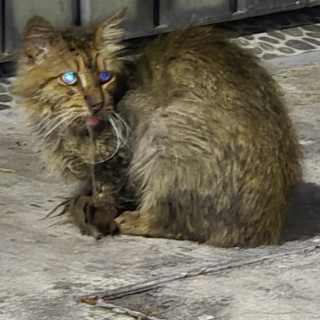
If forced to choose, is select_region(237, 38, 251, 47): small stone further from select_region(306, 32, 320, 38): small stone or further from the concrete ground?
the concrete ground

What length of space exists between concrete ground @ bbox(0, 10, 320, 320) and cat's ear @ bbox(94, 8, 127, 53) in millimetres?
842

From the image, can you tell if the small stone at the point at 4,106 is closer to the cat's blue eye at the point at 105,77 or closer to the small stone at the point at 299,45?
the cat's blue eye at the point at 105,77

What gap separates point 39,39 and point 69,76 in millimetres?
239

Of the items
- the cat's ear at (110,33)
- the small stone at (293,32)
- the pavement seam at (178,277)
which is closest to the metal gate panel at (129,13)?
the small stone at (293,32)

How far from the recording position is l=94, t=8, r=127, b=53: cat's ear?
4.88 metres

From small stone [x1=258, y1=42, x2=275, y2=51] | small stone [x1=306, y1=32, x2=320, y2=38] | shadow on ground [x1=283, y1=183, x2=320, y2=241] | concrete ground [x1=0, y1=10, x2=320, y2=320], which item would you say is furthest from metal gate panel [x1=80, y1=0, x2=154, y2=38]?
shadow on ground [x1=283, y1=183, x2=320, y2=241]

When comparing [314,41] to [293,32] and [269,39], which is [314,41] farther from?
[269,39]

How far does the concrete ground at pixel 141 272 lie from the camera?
419cm

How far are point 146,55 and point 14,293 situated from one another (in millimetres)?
1313

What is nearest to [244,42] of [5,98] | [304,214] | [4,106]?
[5,98]

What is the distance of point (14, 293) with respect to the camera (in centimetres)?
430

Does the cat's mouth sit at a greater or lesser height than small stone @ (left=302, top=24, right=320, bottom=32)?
greater

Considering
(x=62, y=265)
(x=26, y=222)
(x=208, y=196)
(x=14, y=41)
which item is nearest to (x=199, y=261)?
(x=208, y=196)

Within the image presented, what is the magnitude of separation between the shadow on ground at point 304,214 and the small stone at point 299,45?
3.00 m
